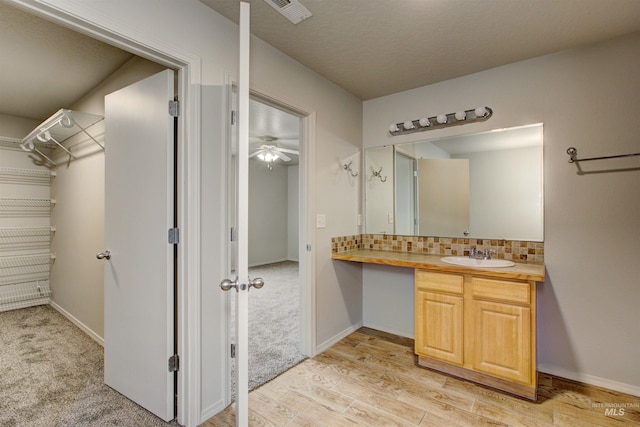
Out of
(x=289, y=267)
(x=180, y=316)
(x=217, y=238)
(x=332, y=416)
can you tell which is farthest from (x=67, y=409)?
(x=289, y=267)

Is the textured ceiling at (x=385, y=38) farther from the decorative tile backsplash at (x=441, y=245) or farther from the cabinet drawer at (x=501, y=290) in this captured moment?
the cabinet drawer at (x=501, y=290)

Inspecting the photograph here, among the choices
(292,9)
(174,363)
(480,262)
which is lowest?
(174,363)

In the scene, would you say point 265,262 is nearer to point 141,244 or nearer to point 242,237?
point 141,244

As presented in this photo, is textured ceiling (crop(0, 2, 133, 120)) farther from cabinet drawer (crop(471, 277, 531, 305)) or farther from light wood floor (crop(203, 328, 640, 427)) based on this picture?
cabinet drawer (crop(471, 277, 531, 305))

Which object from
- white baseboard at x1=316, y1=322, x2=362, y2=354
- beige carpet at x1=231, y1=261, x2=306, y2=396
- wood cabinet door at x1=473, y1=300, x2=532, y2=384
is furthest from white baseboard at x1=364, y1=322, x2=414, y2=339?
Answer: wood cabinet door at x1=473, y1=300, x2=532, y2=384

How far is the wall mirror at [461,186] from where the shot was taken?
2.35 metres

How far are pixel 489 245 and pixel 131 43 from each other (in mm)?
2856

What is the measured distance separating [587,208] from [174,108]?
2.87m

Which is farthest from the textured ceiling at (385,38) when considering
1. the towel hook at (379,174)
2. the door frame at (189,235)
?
the towel hook at (379,174)

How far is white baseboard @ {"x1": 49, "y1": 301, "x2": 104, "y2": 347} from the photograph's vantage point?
274 cm

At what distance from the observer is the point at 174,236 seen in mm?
1687

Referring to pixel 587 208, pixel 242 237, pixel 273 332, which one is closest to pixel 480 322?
pixel 587 208

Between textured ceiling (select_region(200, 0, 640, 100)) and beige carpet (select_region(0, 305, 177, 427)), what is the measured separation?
2.53 meters

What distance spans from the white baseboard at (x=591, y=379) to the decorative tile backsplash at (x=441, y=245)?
0.82m
